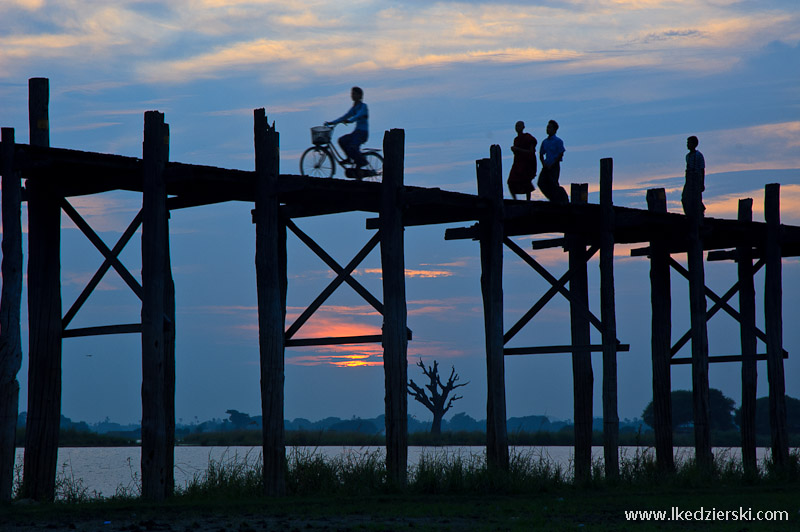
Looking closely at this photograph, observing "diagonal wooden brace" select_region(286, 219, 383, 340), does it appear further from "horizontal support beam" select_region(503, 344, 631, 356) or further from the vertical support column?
"horizontal support beam" select_region(503, 344, 631, 356)

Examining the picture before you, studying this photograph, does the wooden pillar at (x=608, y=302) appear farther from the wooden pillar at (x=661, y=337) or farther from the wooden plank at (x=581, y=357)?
the wooden pillar at (x=661, y=337)

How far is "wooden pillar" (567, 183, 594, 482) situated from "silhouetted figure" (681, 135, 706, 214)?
197 cm

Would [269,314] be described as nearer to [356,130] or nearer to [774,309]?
[356,130]

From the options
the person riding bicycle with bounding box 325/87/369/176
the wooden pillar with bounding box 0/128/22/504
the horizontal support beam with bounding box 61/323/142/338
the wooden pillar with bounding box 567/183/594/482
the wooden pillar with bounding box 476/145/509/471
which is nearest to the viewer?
the wooden pillar with bounding box 0/128/22/504

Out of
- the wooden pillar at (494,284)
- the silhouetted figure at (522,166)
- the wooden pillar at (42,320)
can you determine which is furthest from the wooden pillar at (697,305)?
the wooden pillar at (42,320)

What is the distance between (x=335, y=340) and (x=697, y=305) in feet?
25.1

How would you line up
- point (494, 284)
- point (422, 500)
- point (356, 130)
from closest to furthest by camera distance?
point (422, 500) → point (494, 284) → point (356, 130)

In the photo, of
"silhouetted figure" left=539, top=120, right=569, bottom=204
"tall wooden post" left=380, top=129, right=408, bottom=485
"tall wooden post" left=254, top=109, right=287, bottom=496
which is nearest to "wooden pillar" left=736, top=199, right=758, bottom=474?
"silhouetted figure" left=539, top=120, right=569, bottom=204

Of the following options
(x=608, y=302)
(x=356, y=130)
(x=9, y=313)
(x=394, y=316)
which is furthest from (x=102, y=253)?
(x=608, y=302)

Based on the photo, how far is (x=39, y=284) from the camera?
14.6 m

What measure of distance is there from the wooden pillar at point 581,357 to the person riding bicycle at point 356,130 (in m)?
4.29

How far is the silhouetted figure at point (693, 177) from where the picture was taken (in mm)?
19594

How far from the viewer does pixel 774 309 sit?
2112cm

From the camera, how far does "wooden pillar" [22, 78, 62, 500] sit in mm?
14258
